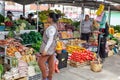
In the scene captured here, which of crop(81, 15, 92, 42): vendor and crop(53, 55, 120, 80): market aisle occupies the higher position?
crop(81, 15, 92, 42): vendor

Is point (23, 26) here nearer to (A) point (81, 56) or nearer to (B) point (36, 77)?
(B) point (36, 77)

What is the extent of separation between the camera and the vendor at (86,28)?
9.62 meters

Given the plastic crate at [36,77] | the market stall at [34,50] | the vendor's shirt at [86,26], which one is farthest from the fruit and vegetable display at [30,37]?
the vendor's shirt at [86,26]

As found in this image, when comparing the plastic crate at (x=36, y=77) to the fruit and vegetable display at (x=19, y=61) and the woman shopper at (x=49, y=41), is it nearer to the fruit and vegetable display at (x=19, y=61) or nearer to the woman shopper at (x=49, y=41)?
the fruit and vegetable display at (x=19, y=61)

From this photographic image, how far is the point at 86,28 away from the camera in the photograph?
383 inches

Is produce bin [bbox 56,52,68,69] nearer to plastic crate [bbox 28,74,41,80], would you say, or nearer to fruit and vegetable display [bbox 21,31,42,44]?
fruit and vegetable display [bbox 21,31,42,44]

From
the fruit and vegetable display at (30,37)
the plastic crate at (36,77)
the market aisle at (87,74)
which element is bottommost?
the market aisle at (87,74)

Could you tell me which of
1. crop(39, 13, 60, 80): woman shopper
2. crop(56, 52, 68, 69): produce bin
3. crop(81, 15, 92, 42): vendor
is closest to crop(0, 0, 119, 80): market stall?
crop(56, 52, 68, 69): produce bin

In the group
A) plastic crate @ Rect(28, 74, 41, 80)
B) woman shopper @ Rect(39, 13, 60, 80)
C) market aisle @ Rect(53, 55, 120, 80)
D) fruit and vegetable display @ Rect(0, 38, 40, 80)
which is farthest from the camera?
market aisle @ Rect(53, 55, 120, 80)

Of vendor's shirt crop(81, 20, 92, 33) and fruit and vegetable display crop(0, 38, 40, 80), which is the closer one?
fruit and vegetable display crop(0, 38, 40, 80)

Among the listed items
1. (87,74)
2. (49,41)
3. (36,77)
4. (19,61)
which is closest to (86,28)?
(87,74)

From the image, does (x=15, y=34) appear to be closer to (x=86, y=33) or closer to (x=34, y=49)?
(x=34, y=49)

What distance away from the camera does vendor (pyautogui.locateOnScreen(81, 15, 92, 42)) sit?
9617 millimetres

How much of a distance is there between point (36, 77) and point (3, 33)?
1.93 m
